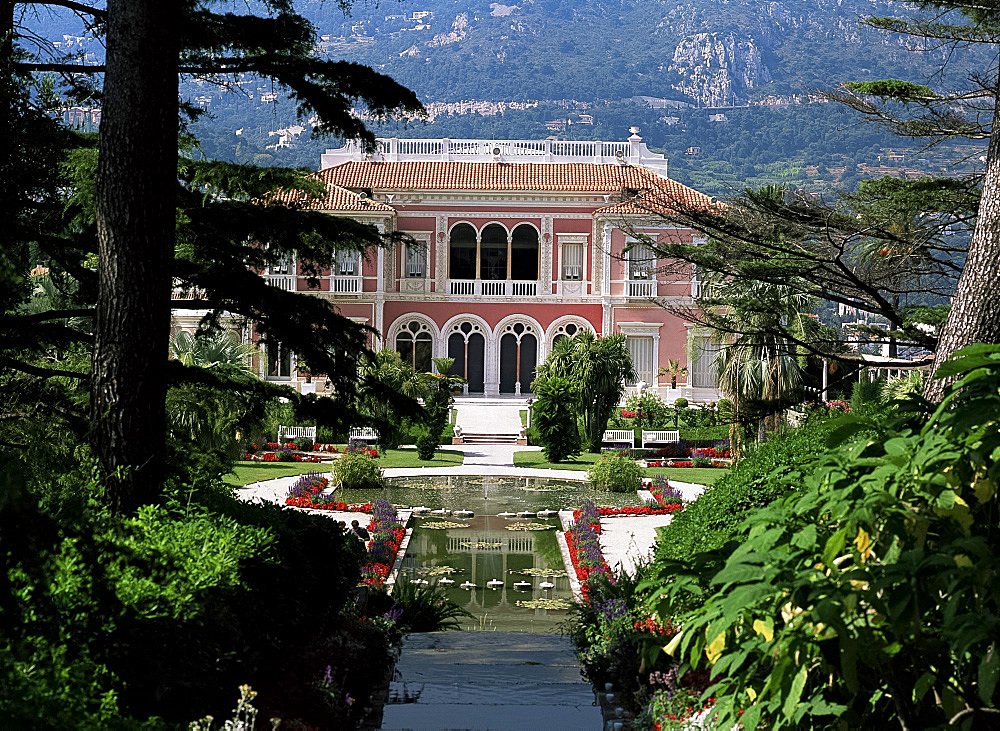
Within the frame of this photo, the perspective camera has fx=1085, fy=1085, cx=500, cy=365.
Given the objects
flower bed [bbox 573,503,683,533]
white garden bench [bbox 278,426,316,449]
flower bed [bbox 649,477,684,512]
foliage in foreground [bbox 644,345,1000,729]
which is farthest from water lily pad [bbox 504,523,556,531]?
foliage in foreground [bbox 644,345,1000,729]

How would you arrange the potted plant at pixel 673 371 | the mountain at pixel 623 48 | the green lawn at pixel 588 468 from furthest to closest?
the mountain at pixel 623 48, the potted plant at pixel 673 371, the green lawn at pixel 588 468

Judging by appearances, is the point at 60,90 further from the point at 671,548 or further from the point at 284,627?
the point at 671,548

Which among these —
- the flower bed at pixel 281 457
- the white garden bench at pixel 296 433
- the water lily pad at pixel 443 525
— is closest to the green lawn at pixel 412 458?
the flower bed at pixel 281 457

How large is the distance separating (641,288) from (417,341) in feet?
25.6

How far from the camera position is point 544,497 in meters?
18.5

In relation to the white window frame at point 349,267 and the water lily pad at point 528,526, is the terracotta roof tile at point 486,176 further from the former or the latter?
the water lily pad at point 528,526

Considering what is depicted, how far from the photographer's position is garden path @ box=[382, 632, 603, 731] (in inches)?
214


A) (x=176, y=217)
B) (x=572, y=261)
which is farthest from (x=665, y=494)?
(x=572, y=261)

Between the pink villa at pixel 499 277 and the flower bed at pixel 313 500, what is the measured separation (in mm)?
18315

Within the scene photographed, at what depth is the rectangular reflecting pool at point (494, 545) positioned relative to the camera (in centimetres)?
1056

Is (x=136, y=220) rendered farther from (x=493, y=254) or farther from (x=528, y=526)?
(x=493, y=254)

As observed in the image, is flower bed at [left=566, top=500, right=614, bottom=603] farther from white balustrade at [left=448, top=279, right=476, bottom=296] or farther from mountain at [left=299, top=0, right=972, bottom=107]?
mountain at [left=299, top=0, right=972, bottom=107]

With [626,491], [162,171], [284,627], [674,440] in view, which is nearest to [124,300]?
[162,171]

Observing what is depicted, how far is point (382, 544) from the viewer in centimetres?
1177
